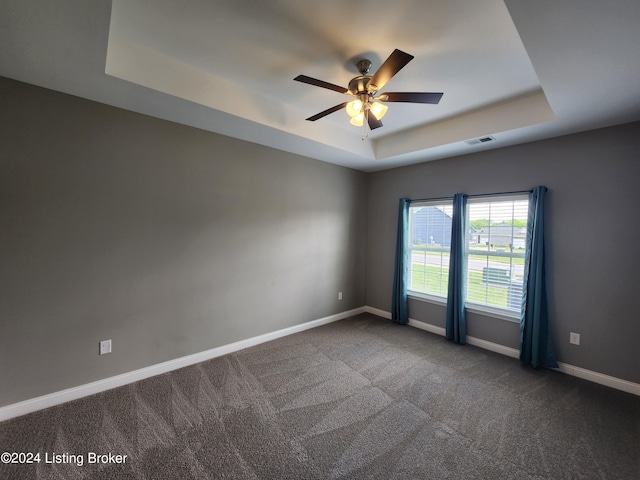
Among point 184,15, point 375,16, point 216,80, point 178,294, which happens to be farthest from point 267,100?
point 178,294

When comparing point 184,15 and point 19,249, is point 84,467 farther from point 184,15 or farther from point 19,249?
point 184,15

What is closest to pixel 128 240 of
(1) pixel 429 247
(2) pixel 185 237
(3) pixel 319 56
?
(2) pixel 185 237

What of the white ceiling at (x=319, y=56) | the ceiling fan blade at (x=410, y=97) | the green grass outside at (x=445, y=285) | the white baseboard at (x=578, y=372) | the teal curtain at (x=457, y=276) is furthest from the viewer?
the teal curtain at (x=457, y=276)

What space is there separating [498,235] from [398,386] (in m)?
2.23

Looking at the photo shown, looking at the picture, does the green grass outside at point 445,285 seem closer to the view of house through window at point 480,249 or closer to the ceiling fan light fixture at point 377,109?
the view of house through window at point 480,249

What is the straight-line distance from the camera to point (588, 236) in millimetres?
2779

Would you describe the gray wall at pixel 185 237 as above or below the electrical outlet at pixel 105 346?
above

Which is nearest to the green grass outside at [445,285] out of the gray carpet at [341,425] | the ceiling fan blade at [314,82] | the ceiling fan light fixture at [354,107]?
the gray carpet at [341,425]

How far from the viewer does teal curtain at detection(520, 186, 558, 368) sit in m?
2.94

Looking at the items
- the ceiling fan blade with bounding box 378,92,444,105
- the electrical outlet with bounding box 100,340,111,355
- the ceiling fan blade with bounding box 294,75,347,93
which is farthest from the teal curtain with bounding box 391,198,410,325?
the electrical outlet with bounding box 100,340,111,355

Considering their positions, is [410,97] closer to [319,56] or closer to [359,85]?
[359,85]

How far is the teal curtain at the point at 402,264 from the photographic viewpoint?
4.24m

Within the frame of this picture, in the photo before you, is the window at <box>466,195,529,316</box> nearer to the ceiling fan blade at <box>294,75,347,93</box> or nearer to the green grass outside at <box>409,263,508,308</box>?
the green grass outside at <box>409,263,508,308</box>

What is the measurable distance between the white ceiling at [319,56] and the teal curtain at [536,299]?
837 mm
